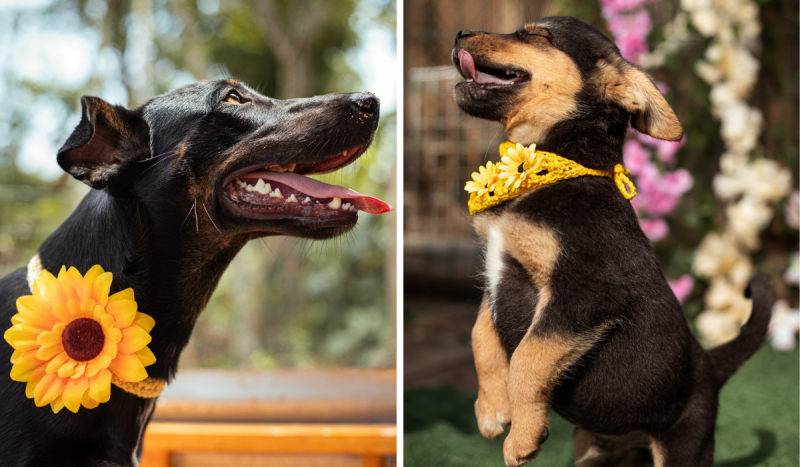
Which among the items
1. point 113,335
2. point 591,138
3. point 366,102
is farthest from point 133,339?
point 591,138

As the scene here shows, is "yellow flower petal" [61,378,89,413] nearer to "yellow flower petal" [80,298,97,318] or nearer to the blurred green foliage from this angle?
"yellow flower petal" [80,298,97,318]

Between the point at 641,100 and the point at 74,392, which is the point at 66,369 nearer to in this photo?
the point at 74,392

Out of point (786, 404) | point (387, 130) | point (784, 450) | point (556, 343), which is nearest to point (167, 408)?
point (556, 343)

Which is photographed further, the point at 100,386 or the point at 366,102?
the point at 366,102

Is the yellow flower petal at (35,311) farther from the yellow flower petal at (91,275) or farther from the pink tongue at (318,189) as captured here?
the pink tongue at (318,189)

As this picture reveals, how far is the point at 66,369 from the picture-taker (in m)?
1.48

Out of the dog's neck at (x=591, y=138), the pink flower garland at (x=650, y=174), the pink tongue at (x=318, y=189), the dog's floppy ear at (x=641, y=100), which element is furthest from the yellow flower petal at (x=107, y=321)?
the pink flower garland at (x=650, y=174)

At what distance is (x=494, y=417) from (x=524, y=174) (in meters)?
0.59

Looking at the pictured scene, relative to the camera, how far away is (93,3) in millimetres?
6992

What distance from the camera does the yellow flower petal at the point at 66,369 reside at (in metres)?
1.47

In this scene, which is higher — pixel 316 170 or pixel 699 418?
pixel 316 170

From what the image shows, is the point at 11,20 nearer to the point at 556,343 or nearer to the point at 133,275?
the point at 133,275

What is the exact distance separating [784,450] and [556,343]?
6.74 feet

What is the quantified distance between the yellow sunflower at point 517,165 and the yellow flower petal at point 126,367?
1069mm
